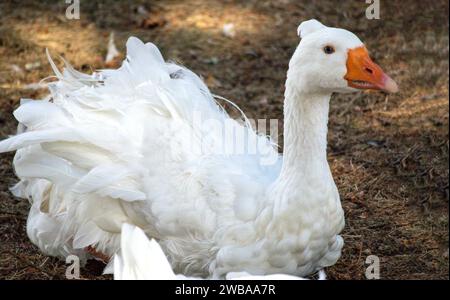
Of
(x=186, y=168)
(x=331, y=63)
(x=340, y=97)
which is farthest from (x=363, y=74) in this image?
(x=340, y=97)

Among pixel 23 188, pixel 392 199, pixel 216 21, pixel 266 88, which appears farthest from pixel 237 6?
pixel 23 188

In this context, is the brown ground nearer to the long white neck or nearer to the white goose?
the white goose

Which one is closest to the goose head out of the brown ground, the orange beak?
the orange beak

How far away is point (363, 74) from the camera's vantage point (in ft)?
11.1

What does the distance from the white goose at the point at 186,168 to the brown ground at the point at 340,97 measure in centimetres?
55

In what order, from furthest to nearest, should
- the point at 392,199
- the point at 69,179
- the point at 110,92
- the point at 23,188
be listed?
the point at 392,199 < the point at 23,188 < the point at 110,92 < the point at 69,179

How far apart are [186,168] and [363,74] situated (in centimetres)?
97

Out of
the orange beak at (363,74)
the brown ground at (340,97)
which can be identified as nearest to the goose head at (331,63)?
the orange beak at (363,74)

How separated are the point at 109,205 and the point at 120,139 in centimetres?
34

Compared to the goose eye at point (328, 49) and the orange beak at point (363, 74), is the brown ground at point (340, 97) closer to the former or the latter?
the orange beak at point (363, 74)

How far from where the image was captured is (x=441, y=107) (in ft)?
19.8

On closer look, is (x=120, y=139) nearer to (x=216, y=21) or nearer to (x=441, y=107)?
(x=441, y=107)

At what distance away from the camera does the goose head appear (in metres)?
3.36

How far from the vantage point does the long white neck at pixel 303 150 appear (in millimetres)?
3443
